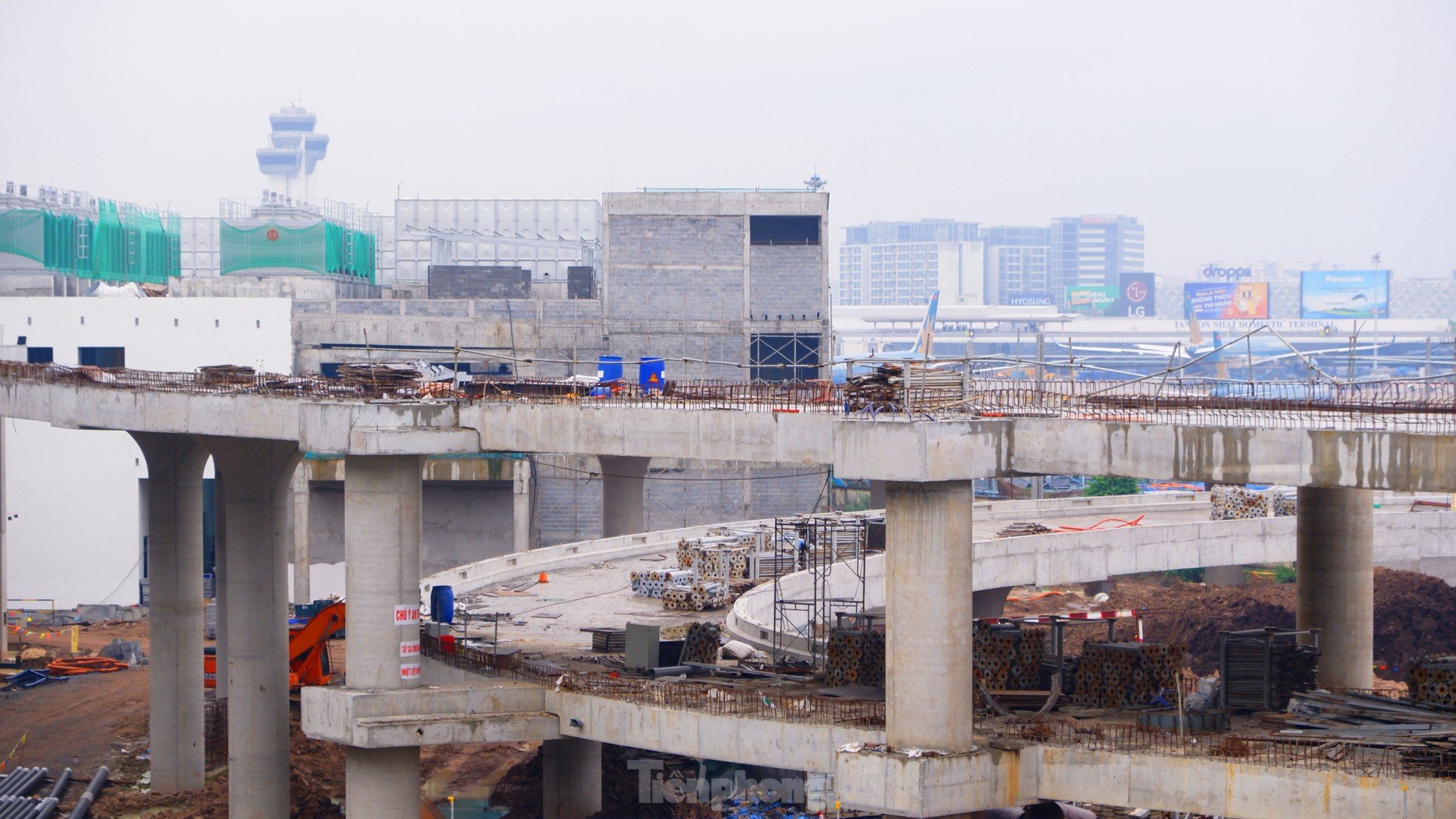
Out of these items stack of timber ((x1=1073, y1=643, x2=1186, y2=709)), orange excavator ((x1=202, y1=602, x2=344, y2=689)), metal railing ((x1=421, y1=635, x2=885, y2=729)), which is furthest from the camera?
orange excavator ((x1=202, y1=602, x2=344, y2=689))

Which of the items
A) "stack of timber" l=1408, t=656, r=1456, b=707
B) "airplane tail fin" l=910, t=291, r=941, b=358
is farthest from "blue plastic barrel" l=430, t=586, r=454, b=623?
"stack of timber" l=1408, t=656, r=1456, b=707

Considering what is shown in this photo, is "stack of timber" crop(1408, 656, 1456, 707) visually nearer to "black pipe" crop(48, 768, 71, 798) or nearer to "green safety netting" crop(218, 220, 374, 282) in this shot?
"black pipe" crop(48, 768, 71, 798)

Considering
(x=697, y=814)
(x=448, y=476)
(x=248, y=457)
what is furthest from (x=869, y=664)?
(x=448, y=476)

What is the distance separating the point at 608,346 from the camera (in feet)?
280

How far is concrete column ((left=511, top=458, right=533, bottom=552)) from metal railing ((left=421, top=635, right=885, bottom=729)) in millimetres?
41839

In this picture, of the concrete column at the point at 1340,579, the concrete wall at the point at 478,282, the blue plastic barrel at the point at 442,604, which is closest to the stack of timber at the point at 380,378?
the blue plastic barrel at the point at 442,604

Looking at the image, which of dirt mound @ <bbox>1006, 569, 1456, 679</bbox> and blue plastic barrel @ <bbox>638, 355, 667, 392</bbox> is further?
dirt mound @ <bbox>1006, 569, 1456, 679</bbox>

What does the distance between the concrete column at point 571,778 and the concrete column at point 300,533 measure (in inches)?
1483

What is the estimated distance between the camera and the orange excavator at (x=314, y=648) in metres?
52.5

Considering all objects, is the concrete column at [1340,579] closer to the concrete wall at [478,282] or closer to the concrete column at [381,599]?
the concrete column at [381,599]

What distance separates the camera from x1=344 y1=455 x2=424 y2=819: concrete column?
35.5 m

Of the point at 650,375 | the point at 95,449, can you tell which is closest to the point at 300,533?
the point at 95,449

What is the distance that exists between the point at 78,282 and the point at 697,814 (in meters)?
63.6

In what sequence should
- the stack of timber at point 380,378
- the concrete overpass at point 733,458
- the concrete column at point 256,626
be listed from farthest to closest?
the concrete column at point 256,626, the stack of timber at point 380,378, the concrete overpass at point 733,458
